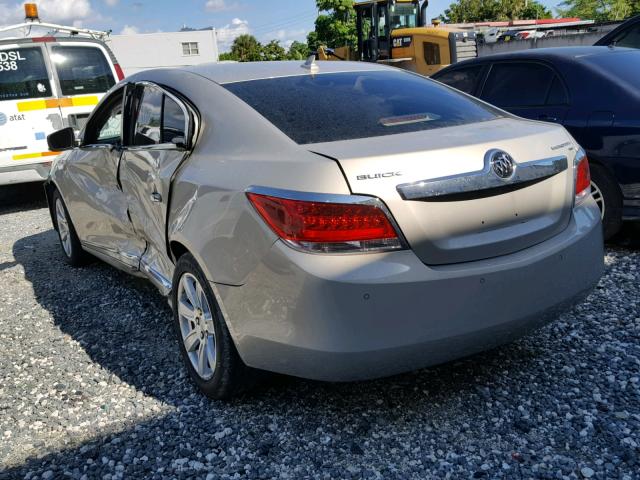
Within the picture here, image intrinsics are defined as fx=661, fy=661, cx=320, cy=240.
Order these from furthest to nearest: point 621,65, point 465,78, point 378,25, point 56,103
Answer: point 378,25
point 56,103
point 465,78
point 621,65

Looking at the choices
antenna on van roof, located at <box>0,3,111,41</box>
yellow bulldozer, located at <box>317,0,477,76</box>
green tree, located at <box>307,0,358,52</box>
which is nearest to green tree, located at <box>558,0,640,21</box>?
green tree, located at <box>307,0,358,52</box>

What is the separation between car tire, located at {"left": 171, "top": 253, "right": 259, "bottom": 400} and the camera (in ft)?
9.47

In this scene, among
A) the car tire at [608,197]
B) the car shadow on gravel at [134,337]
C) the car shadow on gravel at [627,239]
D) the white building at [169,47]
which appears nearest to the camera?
the car shadow on gravel at [134,337]

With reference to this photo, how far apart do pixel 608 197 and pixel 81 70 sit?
682cm

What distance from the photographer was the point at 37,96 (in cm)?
836

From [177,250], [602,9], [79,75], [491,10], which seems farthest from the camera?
[491,10]

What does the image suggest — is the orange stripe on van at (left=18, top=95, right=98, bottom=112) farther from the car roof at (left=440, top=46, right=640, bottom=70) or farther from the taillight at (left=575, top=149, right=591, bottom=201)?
the taillight at (left=575, top=149, right=591, bottom=201)

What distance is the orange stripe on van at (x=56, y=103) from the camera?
827cm

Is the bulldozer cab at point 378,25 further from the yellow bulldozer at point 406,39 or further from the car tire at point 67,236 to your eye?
the car tire at point 67,236

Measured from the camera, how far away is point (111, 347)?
391cm

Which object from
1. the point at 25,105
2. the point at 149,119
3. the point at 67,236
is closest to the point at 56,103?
the point at 25,105

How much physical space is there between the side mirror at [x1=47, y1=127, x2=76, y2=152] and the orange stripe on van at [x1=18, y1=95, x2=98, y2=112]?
371 cm

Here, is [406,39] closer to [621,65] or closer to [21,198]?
[21,198]

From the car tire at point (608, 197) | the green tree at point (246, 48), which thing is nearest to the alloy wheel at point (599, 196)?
the car tire at point (608, 197)
